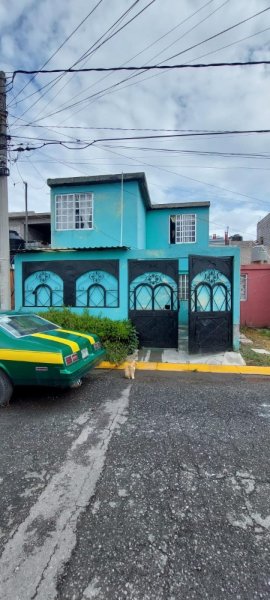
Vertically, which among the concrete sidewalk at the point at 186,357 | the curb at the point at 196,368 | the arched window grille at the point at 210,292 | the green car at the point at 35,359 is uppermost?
the arched window grille at the point at 210,292

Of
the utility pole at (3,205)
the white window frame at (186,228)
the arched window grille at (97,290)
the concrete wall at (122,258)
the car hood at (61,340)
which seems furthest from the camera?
the white window frame at (186,228)

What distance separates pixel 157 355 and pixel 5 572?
5929mm

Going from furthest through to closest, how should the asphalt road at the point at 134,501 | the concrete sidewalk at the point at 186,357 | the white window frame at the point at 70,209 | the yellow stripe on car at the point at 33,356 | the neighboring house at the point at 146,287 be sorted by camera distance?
the white window frame at the point at 70,209 < the neighboring house at the point at 146,287 < the concrete sidewalk at the point at 186,357 < the yellow stripe on car at the point at 33,356 < the asphalt road at the point at 134,501

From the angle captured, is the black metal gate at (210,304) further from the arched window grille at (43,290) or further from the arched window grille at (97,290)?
the arched window grille at (43,290)

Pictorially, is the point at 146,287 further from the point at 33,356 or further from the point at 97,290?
the point at 33,356

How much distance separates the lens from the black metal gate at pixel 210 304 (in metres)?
7.60

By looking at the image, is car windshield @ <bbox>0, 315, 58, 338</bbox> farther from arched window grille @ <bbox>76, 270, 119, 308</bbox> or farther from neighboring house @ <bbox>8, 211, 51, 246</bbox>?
neighboring house @ <bbox>8, 211, 51, 246</bbox>

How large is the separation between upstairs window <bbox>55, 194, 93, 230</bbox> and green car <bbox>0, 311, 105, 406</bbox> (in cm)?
830

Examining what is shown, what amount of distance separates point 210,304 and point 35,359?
5.01 meters

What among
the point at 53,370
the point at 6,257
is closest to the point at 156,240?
the point at 6,257

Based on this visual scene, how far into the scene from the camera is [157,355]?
766 cm

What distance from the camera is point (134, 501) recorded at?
2545 millimetres

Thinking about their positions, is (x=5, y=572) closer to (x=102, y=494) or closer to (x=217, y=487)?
(x=102, y=494)

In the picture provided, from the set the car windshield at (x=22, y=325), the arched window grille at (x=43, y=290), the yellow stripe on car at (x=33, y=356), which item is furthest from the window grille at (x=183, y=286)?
the yellow stripe on car at (x=33, y=356)
